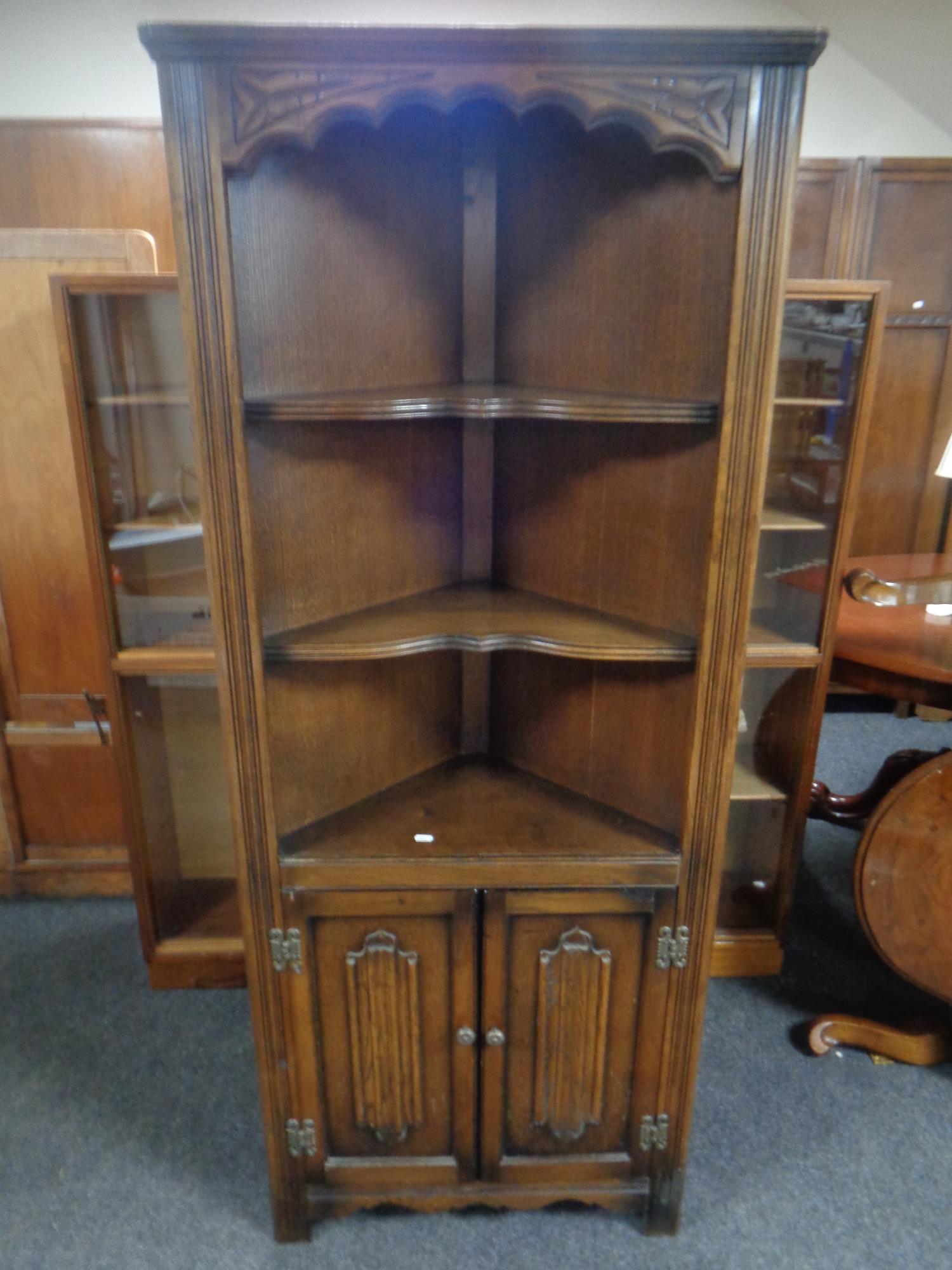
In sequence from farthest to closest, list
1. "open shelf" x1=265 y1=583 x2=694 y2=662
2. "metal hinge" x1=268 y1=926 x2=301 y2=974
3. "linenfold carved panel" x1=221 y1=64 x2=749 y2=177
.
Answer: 1. "metal hinge" x1=268 y1=926 x2=301 y2=974
2. "open shelf" x1=265 y1=583 x2=694 y2=662
3. "linenfold carved panel" x1=221 y1=64 x2=749 y2=177

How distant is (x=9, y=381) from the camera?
1900 millimetres

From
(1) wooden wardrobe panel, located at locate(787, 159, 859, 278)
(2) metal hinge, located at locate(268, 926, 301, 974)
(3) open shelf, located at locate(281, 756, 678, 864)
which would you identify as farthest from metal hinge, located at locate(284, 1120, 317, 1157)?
(1) wooden wardrobe panel, located at locate(787, 159, 859, 278)

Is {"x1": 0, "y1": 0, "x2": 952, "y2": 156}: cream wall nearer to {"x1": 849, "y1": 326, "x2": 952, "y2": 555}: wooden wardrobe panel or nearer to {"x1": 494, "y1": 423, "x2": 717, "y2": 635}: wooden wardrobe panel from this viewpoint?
{"x1": 849, "y1": 326, "x2": 952, "y2": 555}: wooden wardrobe panel

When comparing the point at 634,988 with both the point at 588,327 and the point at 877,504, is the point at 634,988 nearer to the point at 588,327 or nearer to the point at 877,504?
the point at 588,327

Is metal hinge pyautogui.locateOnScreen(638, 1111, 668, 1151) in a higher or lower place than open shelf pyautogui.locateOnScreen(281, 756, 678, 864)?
lower

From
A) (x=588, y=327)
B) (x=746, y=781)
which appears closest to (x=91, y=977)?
(x=746, y=781)

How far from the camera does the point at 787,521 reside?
1.78 meters

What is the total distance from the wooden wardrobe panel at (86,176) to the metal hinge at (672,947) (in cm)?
209

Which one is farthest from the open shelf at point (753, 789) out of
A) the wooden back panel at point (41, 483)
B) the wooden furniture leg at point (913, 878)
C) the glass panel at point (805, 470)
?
the wooden back panel at point (41, 483)

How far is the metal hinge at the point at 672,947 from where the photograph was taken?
1310 mm

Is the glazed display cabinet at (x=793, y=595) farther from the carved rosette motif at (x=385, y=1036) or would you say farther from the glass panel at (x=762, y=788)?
the carved rosette motif at (x=385, y=1036)

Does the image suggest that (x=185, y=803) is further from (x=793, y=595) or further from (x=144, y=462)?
(x=793, y=595)

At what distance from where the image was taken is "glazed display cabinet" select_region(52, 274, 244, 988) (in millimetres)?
1639

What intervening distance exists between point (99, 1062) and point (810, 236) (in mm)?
3166
